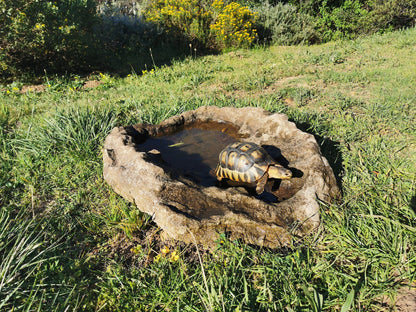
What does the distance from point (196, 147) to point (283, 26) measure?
8.91 m

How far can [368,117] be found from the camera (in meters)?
4.65

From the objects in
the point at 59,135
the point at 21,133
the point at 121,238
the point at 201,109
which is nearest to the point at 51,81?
the point at 21,133

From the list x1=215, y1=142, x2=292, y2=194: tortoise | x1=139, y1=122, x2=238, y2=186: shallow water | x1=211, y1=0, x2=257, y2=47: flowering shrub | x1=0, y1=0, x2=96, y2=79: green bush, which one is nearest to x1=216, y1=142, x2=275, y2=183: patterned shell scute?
x1=215, y1=142, x2=292, y2=194: tortoise

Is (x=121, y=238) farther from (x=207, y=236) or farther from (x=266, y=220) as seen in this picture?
(x=266, y=220)

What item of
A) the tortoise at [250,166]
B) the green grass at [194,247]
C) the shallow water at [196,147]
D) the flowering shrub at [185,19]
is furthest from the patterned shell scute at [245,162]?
the flowering shrub at [185,19]

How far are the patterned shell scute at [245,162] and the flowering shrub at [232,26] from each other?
778cm

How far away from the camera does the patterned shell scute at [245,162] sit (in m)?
2.98

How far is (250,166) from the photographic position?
2.99 m

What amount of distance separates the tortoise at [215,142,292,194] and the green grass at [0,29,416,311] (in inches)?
25.5

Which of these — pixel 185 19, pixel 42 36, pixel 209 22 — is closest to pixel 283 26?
pixel 209 22

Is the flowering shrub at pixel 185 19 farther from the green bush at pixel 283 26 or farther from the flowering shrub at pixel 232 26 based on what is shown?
the green bush at pixel 283 26

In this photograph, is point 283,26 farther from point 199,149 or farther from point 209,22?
point 199,149

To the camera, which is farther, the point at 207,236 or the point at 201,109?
the point at 201,109

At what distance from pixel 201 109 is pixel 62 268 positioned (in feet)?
9.78
